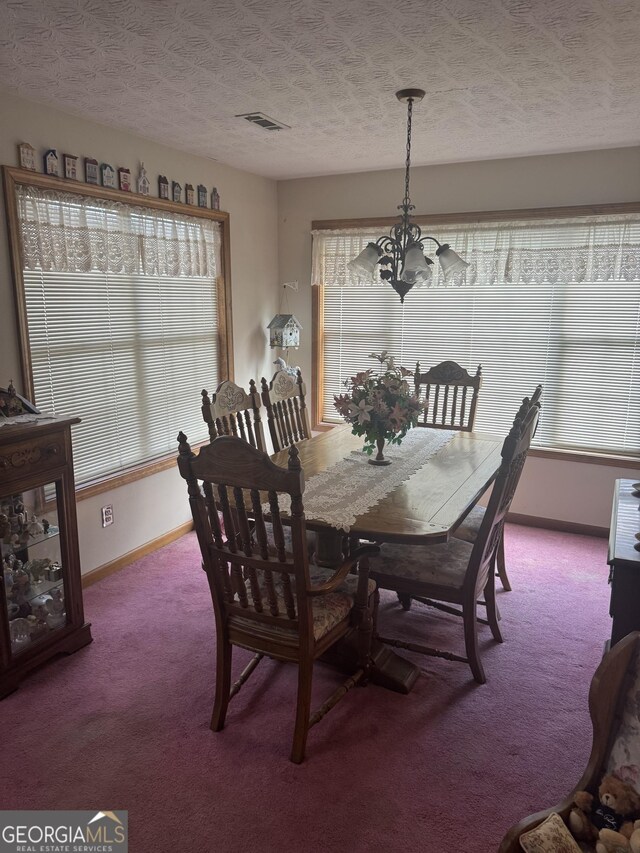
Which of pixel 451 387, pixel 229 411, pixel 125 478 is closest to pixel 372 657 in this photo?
pixel 229 411

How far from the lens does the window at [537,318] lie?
391 cm

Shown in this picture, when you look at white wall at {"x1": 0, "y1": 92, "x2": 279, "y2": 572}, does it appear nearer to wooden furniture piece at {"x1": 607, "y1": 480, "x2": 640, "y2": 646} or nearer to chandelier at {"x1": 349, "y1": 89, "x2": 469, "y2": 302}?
chandelier at {"x1": 349, "y1": 89, "x2": 469, "y2": 302}

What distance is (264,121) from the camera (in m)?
3.10

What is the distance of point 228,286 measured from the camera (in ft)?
14.2

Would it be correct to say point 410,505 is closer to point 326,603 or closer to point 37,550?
point 326,603

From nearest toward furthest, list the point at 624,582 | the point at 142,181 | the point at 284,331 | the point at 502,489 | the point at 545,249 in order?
the point at 624,582 → the point at 502,489 → the point at 142,181 → the point at 545,249 → the point at 284,331

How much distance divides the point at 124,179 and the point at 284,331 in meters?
1.63

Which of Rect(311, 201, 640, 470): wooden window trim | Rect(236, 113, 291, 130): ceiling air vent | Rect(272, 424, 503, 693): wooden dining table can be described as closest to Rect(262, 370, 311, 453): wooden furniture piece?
Rect(272, 424, 503, 693): wooden dining table

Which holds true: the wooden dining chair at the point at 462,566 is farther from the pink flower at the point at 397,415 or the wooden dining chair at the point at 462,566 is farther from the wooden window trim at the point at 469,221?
the wooden window trim at the point at 469,221

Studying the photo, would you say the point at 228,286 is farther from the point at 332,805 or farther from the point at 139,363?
the point at 332,805

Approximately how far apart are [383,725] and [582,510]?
2519 mm

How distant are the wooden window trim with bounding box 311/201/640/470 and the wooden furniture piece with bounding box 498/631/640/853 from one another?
113 inches

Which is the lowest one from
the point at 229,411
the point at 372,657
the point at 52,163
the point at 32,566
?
the point at 372,657

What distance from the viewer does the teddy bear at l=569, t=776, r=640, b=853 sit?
4.27ft
